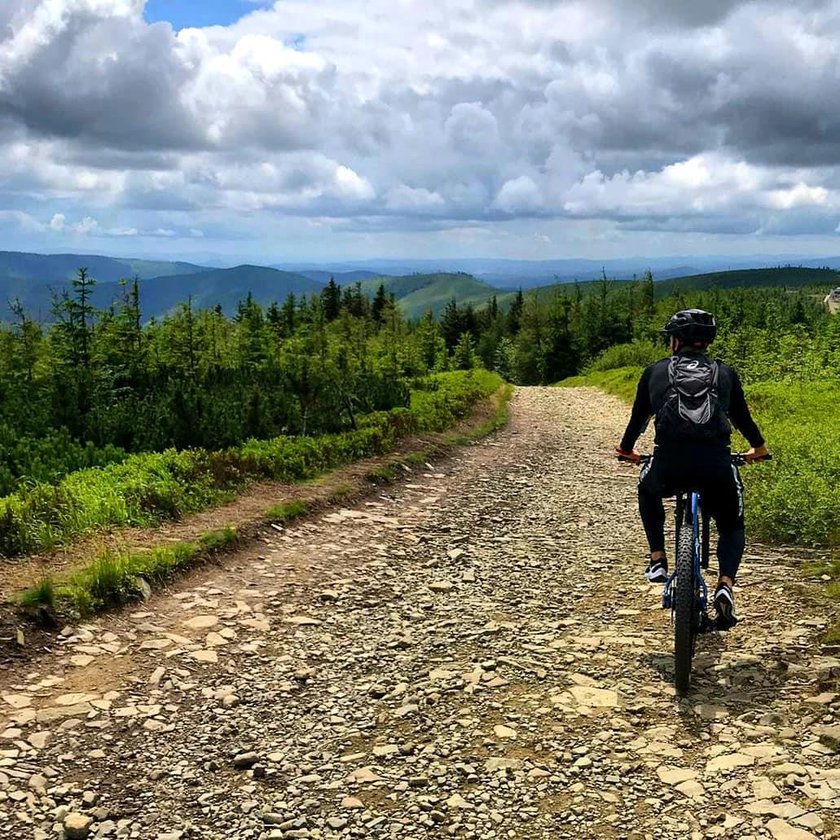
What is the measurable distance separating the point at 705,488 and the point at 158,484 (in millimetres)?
7726

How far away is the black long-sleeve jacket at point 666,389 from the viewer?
596 cm

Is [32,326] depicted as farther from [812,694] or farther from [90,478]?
[812,694]

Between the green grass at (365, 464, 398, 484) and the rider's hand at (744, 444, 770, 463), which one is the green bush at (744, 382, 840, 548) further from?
the green grass at (365, 464, 398, 484)

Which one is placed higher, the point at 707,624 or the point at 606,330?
the point at 606,330

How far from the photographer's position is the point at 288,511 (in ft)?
35.8

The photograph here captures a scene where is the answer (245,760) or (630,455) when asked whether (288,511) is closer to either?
(630,455)

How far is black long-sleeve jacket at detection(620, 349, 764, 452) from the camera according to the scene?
596 centimetres

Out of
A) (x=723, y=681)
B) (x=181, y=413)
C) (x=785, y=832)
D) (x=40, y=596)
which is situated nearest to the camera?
(x=785, y=832)

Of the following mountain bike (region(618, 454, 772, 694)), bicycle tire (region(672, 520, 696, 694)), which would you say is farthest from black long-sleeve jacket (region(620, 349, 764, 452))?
bicycle tire (region(672, 520, 696, 694))

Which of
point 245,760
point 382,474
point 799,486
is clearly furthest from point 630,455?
point 382,474

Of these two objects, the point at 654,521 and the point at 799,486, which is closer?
the point at 654,521

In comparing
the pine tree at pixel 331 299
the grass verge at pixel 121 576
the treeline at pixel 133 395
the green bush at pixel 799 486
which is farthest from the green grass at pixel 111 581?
the pine tree at pixel 331 299

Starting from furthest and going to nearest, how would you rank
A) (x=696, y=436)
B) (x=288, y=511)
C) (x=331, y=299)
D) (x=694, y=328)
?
(x=331, y=299), (x=288, y=511), (x=694, y=328), (x=696, y=436)

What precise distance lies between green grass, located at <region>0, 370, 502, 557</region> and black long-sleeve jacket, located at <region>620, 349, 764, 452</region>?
6.57 m
